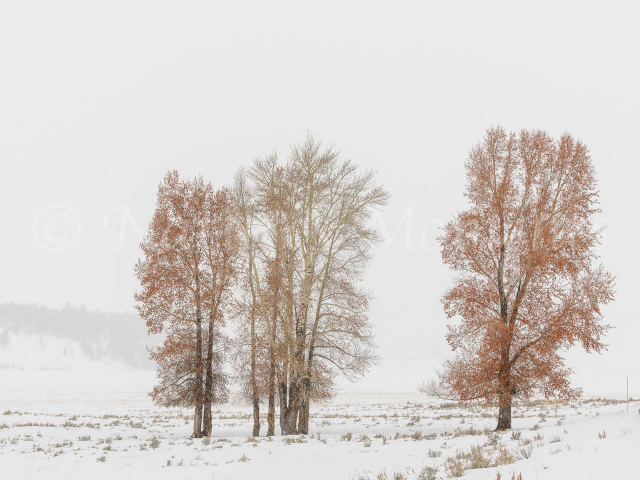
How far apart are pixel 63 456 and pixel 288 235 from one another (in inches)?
450

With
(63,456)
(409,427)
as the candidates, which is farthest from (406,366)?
(63,456)

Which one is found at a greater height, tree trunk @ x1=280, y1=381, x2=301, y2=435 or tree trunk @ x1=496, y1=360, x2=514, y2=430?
tree trunk @ x1=496, y1=360, x2=514, y2=430

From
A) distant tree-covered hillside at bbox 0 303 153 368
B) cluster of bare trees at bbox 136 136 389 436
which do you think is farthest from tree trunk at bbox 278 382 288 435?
distant tree-covered hillside at bbox 0 303 153 368

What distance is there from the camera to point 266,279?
63.7 ft

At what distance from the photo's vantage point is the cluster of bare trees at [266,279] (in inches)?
755

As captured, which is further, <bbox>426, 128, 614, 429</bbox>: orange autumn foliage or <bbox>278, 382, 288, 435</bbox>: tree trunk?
<bbox>278, 382, 288, 435</bbox>: tree trunk

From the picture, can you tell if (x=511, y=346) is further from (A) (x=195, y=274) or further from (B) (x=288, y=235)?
(A) (x=195, y=274)

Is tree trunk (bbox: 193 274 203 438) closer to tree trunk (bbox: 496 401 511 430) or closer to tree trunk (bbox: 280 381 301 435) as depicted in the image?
tree trunk (bbox: 280 381 301 435)

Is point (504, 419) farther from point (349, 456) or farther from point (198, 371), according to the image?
point (198, 371)

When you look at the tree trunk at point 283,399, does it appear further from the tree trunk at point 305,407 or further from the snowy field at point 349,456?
the snowy field at point 349,456

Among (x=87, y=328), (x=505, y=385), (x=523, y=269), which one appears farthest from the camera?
(x=87, y=328)

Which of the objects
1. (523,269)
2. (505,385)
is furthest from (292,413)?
(523,269)

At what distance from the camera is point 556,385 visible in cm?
1529

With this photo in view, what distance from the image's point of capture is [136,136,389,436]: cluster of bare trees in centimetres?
1919
